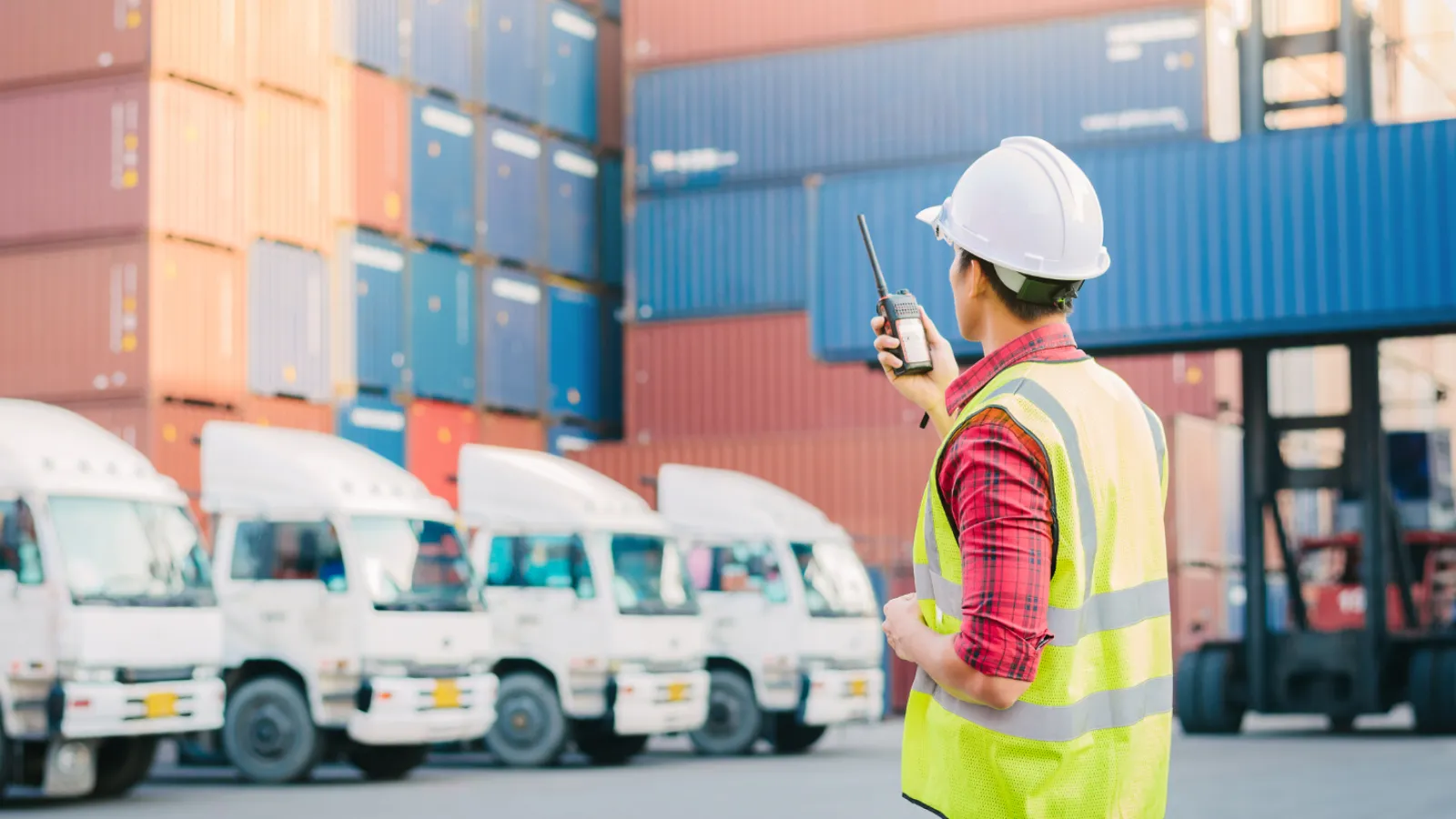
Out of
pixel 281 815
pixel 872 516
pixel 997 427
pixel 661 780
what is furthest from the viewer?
pixel 872 516

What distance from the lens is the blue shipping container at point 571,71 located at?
30.9 m

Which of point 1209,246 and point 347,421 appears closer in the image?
point 1209,246

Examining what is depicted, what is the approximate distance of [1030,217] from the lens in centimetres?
241

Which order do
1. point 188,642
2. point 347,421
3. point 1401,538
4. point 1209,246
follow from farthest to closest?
point 347,421 < point 1401,538 < point 1209,246 < point 188,642

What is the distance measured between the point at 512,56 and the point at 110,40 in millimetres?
8461

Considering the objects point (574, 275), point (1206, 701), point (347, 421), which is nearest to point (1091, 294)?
point (1206, 701)

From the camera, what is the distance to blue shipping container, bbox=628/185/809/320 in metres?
29.8

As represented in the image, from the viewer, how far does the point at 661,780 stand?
1403 centimetres

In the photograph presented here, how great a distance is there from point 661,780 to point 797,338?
15.9 m

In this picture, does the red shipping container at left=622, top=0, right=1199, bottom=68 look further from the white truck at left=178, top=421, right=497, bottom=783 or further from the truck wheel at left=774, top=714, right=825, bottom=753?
the white truck at left=178, top=421, right=497, bottom=783

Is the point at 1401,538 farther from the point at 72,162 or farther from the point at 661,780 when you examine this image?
the point at 72,162

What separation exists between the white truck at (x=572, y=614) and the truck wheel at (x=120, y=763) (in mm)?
3524

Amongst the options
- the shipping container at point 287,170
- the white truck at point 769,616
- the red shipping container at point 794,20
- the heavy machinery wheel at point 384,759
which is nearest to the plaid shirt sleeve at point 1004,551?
the heavy machinery wheel at point 384,759

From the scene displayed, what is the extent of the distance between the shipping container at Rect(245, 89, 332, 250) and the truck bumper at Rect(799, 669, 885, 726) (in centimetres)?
974
